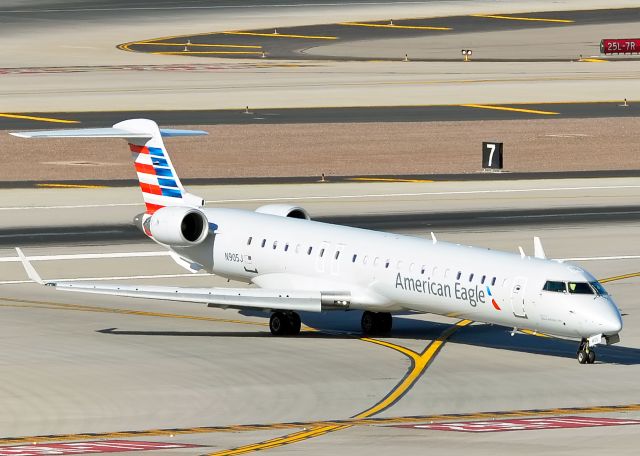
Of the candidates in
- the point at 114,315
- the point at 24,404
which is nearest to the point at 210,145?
the point at 114,315

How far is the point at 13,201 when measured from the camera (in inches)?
2783

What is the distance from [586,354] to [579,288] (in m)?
1.73

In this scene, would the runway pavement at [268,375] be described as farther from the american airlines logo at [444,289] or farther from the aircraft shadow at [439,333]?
the american airlines logo at [444,289]

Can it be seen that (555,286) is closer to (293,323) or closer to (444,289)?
(444,289)

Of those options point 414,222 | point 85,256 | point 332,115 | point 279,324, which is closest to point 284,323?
point 279,324

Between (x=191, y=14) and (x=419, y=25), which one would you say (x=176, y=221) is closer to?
(x=419, y=25)

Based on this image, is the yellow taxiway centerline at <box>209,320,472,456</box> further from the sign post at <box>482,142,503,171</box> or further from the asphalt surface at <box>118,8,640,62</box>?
the asphalt surface at <box>118,8,640,62</box>

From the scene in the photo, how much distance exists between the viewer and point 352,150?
282 feet

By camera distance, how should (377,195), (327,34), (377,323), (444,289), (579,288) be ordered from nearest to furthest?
(579,288) → (444,289) → (377,323) → (377,195) → (327,34)

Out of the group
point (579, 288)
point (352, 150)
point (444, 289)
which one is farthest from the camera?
point (352, 150)

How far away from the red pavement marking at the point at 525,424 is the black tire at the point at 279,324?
472 inches

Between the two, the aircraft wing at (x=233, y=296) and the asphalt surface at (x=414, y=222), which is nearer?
the aircraft wing at (x=233, y=296)

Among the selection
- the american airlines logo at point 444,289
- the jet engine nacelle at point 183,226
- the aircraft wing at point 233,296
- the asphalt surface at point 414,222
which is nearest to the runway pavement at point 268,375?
the aircraft wing at point 233,296

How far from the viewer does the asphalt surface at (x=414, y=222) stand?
2424 inches
